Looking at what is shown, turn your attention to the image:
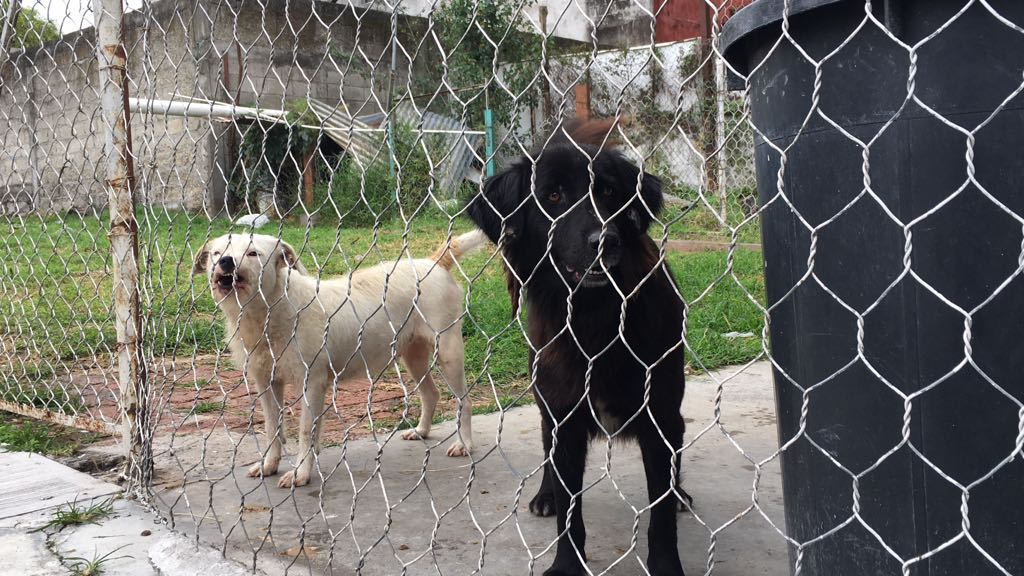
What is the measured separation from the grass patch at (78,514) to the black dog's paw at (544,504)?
1392 mm

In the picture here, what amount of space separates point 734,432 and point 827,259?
236 cm

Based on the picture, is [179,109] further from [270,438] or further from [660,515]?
[660,515]

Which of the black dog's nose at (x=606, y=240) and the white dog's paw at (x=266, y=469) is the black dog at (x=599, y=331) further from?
the white dog's paw at (x=266, y=469)

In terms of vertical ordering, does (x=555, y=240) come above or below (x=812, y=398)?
above

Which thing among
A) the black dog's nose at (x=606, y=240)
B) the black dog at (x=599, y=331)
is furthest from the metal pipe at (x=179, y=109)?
the black dog's nose at (x=606, y=240)

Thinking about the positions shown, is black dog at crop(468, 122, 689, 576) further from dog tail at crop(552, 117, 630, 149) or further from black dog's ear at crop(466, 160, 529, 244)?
dog tail at crop(552, 117, 630, 149)

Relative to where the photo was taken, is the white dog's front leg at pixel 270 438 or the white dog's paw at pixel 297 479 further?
the white dog's front leg at pixel 270 438

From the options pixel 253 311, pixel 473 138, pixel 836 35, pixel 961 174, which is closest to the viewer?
pixel 961 174

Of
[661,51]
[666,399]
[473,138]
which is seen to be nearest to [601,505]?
[666,399]

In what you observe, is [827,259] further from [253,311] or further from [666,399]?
[253,311]

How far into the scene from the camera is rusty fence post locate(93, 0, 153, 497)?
9.21 ft

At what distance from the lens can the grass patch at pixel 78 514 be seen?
8.78 feet

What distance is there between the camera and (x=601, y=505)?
2.86 metres

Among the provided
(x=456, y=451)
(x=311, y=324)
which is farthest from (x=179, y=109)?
(x=456, y=451)
